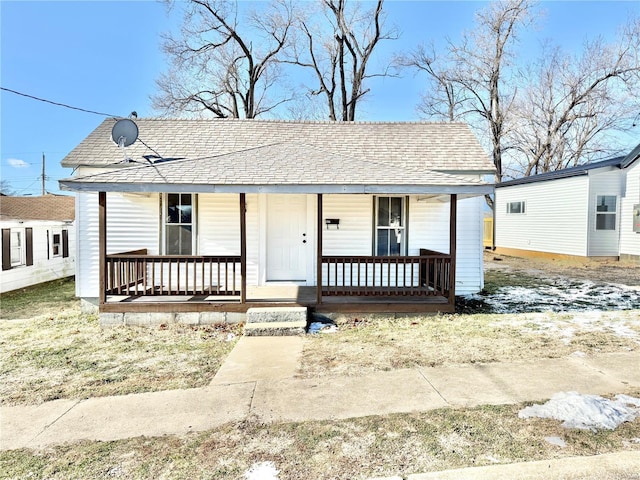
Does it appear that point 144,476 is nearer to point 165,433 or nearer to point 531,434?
point 165,433

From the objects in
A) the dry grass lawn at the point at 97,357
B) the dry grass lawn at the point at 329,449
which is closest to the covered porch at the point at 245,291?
the dry grass lawn at the point at 97,357

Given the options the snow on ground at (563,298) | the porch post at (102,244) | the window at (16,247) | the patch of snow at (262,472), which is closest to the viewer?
the patch of snow at (262,472)

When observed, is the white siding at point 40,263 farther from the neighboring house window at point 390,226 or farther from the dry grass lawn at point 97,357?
the neighboring house window at point 390,226

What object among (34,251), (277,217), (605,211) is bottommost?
(34,251)

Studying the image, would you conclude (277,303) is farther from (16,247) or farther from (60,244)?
(60,244)

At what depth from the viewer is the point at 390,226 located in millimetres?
8836

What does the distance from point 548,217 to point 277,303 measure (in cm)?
1465

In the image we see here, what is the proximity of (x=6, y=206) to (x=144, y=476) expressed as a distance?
21453 mm

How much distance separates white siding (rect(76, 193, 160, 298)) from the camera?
8328mm

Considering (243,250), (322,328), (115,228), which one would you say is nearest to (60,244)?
(115,228)

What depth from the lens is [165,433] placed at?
331 centimetres

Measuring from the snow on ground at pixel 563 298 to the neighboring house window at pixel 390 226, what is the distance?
214cm

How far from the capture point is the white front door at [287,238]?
28.5 ft

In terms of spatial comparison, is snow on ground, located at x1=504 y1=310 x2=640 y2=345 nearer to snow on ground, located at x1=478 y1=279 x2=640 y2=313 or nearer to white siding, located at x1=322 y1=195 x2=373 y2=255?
snow on ground, located at x1=478 y1=279 x2=640 y2=313
